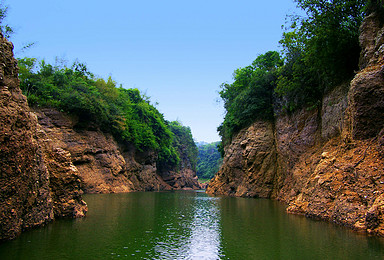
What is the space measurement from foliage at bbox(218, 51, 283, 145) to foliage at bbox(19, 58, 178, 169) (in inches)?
647

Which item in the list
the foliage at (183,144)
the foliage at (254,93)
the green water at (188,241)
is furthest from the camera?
the foliage at (183,144)

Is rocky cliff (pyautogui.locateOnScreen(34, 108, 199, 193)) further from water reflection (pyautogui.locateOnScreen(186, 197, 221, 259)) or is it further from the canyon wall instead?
water reflection (pyautogui.locateOnScreen(186, 197, 221, 259))

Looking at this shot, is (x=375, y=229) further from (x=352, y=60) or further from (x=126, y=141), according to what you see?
(x=126, y=141)

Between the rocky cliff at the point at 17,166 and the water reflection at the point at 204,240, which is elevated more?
the rocky cliff at the point at 17,166

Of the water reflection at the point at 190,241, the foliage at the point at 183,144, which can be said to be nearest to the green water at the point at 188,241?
the water reflection at the point at 190,241

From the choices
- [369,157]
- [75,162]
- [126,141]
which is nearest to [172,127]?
[126,141]

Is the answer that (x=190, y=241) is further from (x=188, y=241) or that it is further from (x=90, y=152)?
(x=90, y=152)

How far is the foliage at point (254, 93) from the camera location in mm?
34156

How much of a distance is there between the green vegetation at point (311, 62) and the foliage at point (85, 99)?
18316mm

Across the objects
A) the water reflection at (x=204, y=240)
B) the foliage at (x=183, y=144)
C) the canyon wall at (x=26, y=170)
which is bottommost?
the water reflection at (x=204, y=240)

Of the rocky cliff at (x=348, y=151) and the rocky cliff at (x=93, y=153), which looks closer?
the rocky cliff at (x=348, y=151)

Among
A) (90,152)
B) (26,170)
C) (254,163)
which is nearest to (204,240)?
(26,170)

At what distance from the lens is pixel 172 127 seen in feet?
276

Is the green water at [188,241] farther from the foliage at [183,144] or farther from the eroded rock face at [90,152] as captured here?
the foliage at [183,144]
